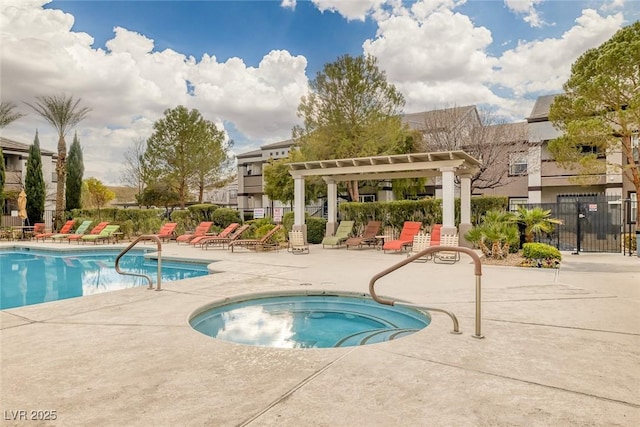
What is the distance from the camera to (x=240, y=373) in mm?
3602

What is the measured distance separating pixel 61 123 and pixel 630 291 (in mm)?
29961

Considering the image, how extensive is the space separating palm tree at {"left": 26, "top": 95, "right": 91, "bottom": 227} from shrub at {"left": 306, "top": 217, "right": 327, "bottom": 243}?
17667 millimetres

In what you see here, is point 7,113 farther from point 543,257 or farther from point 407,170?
point 543,257

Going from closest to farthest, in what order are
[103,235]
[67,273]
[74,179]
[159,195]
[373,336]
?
1. [373,336]
2. [67,273]
3. [103,235]
4. [74,179]
5. [159,195]

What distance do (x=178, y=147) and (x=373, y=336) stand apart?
31789 mm

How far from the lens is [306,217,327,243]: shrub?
19.2 metres

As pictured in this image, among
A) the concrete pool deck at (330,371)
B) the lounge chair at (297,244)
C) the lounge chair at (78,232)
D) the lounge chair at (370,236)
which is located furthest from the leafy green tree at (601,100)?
the lounge chair at (78,232)

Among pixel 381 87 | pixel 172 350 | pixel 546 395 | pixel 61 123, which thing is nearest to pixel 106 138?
pixel 61 123

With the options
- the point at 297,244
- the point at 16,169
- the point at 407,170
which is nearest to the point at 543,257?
the point at 407,170

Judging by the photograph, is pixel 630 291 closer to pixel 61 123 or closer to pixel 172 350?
pixel 172 350

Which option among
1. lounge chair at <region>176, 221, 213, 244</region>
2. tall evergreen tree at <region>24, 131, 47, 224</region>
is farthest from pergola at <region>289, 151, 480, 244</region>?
tall evergreen tree at <region>24, 131, 47, 224</region>

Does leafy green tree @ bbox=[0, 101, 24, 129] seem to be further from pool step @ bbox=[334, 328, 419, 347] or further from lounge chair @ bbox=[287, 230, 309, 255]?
pool step @ bbox=[334, 328, 419, 347]

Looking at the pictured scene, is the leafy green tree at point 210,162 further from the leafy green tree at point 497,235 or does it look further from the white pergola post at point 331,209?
the leafy green tree at point 497,235

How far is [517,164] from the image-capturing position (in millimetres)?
28797
